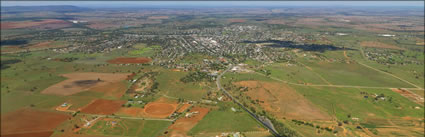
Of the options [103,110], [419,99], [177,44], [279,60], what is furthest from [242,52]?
[103,110]

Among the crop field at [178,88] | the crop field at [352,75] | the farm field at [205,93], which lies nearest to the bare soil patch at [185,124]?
the farm field at [205,93]

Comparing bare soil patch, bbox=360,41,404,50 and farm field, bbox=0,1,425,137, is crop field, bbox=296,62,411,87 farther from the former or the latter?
bare soil patch, bbox=360,41,404,50

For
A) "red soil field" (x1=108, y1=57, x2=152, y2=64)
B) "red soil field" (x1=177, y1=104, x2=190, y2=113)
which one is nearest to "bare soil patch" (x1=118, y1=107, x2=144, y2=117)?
"red soil field" (x1=177, y1=104, x2=190, y2=113)

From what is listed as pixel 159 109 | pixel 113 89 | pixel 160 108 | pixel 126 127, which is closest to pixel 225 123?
pixel 159 109

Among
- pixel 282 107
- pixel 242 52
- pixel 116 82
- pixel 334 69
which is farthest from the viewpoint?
pixel 242 52

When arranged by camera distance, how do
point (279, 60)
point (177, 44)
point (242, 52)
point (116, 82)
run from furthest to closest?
point (177, 44), point (242, 52), point (279, 60), point (116, 82)

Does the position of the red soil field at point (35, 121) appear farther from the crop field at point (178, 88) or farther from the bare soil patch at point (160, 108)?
the crop field at point (178, 88)

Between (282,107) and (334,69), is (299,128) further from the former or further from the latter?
(334,69)
